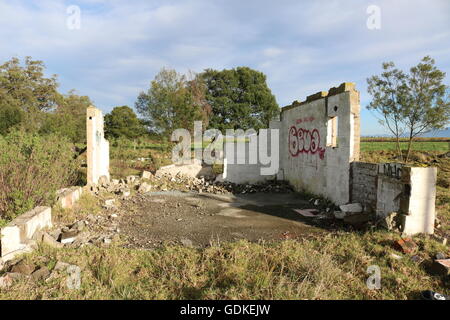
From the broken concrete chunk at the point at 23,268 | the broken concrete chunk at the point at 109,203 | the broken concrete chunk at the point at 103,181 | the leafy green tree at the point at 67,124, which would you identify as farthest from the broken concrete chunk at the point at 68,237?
the broken concrete chunk at the point at 103,181

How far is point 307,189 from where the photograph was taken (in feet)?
30.6

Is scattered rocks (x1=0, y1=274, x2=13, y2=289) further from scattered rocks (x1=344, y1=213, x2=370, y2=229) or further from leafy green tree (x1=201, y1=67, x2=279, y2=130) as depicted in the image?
leafy green tree (x1=201, y1=67, x2=279, y2=130)

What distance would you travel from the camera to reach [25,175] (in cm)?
535

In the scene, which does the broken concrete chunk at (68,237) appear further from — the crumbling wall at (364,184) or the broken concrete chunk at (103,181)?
the crumbling wall at (364,184)

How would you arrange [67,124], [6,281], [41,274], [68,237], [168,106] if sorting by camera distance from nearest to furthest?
[6,281] < [41,274] < [68,237] < [67,124] < [168,106]

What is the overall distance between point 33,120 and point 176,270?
18.4 meters

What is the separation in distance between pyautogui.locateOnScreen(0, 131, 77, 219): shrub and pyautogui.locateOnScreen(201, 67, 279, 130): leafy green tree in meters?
21.2

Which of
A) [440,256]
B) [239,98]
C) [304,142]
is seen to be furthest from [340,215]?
[239,98]

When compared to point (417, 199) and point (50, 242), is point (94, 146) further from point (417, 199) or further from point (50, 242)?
point (417, 199)

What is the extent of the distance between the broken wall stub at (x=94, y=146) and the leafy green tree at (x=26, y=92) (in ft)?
29.4

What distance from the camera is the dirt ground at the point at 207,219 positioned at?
5.42 metres

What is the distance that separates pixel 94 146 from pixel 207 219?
14.8 ft
